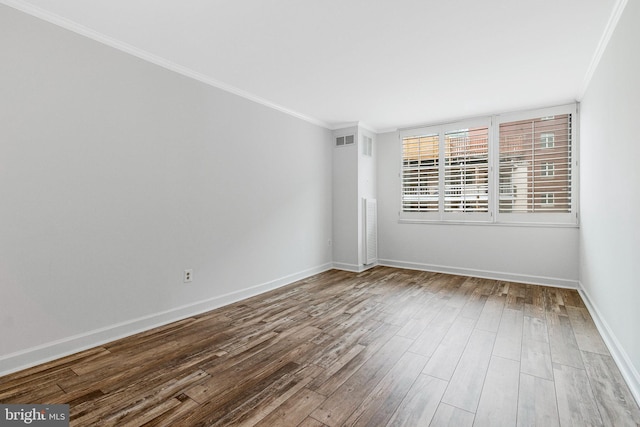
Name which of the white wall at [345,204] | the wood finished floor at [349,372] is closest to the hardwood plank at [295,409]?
the wood finished floor at [349,372]

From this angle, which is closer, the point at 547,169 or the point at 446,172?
the point at 547,169

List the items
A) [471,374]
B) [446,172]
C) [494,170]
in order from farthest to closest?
[446,172] < [494,170] < [471,374]

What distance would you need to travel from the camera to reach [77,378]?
201 cm

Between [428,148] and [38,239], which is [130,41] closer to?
[38,239]

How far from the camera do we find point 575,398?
1818 mm

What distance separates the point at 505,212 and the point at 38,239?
17.4ft

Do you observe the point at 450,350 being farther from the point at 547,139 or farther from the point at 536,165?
the point at 547,139

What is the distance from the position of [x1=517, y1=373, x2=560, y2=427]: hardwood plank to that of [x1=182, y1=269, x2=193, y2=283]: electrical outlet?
286 centimetres

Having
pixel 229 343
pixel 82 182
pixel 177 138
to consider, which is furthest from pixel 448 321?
pixel 82 182

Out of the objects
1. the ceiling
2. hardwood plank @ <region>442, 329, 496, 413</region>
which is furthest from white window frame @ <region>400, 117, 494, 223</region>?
hardwood plank @ <region>442, 329, 496, 413</region>

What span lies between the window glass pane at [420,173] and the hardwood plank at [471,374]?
111 inches

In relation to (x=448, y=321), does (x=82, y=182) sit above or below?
above

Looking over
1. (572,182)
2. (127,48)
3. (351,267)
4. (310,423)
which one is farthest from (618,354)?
(127,48)

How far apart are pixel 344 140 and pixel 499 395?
4152 millimetres
